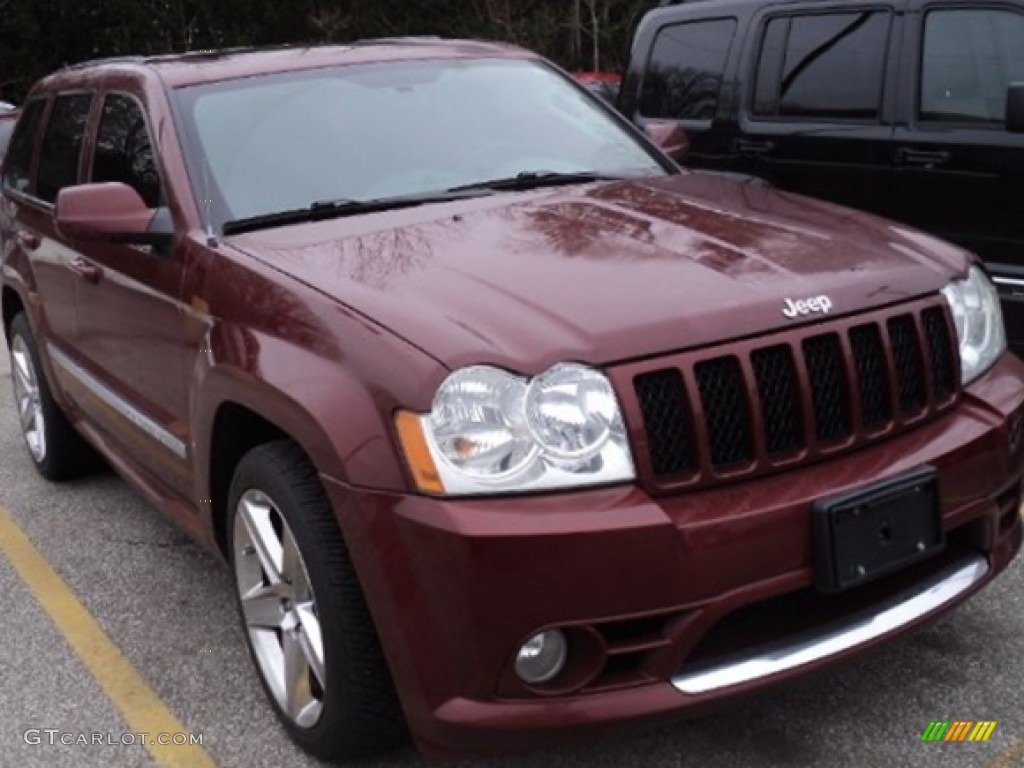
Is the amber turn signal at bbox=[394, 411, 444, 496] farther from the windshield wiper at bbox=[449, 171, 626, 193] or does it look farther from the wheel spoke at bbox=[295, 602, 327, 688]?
the windshield wiper at bbox=[449, 171, 626, 193]

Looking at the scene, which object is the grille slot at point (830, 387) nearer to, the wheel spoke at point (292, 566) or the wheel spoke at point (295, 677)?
the wheel spoke at point (292, 566)

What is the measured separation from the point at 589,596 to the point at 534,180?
5.65 ft

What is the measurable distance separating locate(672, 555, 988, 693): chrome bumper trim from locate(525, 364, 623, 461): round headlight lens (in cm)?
52

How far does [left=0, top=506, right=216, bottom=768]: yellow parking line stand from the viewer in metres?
3.21

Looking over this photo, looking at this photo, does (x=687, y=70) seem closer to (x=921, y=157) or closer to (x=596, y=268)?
(x=921, y=157)

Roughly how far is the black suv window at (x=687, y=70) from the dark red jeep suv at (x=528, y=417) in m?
2.71

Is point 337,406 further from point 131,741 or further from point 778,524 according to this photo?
point 131,741

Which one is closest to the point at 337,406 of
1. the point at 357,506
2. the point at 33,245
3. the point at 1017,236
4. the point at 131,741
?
the point at 357,506

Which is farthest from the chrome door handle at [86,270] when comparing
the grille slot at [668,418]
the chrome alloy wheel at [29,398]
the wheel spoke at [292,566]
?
the grille slot at [668,418]

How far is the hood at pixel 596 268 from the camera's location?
2.60 metres

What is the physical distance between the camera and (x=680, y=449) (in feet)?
8.42

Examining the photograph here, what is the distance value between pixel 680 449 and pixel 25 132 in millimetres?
4079

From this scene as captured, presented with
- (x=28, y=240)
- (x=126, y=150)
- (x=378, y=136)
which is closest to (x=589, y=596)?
(x=378, y=136)

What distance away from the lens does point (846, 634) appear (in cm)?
270
